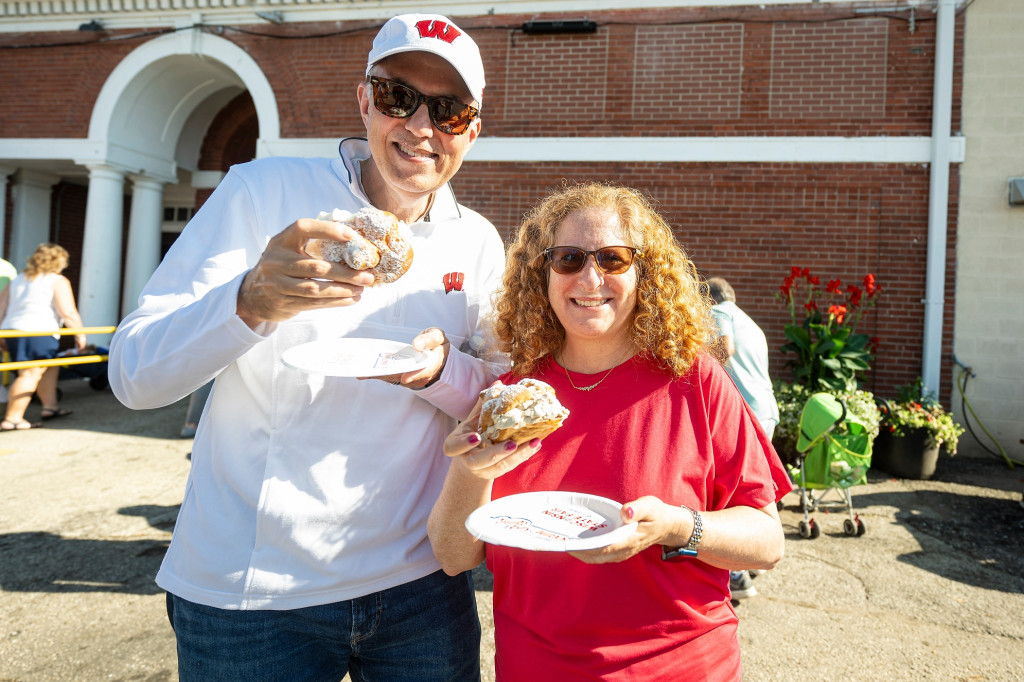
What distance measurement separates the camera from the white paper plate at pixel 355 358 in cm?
130

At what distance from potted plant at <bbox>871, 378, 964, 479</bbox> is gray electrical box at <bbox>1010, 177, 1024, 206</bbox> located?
10.5 feet

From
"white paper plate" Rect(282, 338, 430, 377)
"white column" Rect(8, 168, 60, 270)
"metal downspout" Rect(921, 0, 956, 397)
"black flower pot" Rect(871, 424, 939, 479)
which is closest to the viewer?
"white paper plate" Rect(282, 338, 430, 377)

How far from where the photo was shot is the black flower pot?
726 centimetres

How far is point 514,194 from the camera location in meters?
9.84

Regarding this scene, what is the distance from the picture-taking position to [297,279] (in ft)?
3.91

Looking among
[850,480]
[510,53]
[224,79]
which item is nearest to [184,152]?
[224,79]

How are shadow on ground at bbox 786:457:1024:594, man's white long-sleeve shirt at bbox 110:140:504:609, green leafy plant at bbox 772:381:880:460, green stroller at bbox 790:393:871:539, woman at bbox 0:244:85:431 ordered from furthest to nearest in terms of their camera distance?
woman at bbox 0:244:85:431 → green leafy plant at bbox 772:381:880:460 → green stroller at bbox 790:393:871:539 → shadow on ground at bbox 786:457:1024:594 → man's white long-sleeve shirt at bbox 110:140:504:609

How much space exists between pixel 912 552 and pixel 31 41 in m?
15.2

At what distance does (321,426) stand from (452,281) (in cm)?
53

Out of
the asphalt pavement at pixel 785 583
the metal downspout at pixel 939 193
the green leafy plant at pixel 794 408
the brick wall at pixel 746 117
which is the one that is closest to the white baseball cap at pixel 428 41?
the asphalt pavement at pixel 785 583

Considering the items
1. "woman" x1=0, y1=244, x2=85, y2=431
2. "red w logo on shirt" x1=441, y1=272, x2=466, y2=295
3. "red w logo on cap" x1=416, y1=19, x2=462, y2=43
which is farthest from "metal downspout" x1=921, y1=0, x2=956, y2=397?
"woman" x1=0, y1=244, x2=85, y2=431

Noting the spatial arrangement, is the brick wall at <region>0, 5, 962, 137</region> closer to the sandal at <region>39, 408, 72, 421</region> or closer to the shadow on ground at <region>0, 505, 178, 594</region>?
the sandal at <region>39, 408, 72, 421</region>

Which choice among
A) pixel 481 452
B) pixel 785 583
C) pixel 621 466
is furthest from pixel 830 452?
pixel 481 452

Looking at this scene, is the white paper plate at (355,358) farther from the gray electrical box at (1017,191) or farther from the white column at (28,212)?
the white column at (28,212)
